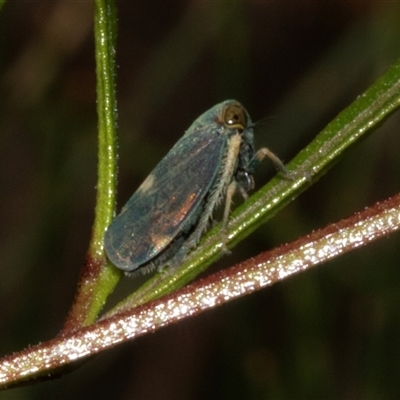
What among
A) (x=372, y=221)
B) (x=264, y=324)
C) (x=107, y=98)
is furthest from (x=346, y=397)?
(x=372, y=221)

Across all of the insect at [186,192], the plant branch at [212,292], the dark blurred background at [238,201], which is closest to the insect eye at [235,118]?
the insect at [186,192]

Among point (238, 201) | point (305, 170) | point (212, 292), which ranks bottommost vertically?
point (238, 201)

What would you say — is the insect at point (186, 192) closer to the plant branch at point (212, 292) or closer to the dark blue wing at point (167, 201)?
the dark blue wing at point (167, 201)

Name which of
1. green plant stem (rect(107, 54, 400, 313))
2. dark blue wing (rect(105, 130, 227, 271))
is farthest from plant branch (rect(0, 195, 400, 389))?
dark blue wing (rect(105, 130, 227, 271))

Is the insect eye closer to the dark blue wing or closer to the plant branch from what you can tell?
the dark blue wing

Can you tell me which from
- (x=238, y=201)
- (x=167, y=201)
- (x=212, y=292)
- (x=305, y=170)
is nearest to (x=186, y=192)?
(x=167, y=201)

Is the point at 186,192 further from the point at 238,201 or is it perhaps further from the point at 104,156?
the point at 238,201

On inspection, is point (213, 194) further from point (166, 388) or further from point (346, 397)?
point (166, 388)
